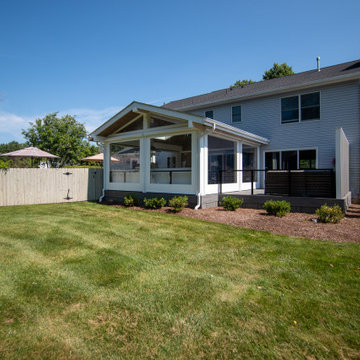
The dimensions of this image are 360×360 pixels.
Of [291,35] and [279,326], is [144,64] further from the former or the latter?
[279,326]

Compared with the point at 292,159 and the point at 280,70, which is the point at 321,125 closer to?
the point at 292,159

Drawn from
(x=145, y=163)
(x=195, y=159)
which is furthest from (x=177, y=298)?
(x=145, y=163)

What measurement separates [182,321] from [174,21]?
471 inches

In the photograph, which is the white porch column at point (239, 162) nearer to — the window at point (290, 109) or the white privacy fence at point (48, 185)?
the window at point (290, 109)

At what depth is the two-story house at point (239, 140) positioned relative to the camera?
8.93 meters

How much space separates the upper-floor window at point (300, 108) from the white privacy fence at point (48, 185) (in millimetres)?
9578

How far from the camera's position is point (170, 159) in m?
9.56

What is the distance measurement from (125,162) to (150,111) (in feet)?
9.22

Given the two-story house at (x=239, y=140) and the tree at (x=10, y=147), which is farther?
the tree at (x=10, y=147)

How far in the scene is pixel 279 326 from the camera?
7.07 feet

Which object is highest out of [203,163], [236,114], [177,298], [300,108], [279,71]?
[279,71]

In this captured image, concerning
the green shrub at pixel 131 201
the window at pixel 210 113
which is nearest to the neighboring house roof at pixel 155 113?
the green shrub at pixel 131 201

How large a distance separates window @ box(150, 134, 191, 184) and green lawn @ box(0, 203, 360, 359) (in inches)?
182

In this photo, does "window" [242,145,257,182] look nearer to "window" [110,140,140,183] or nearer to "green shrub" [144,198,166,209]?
"green shrub" [144,198,166,209]
